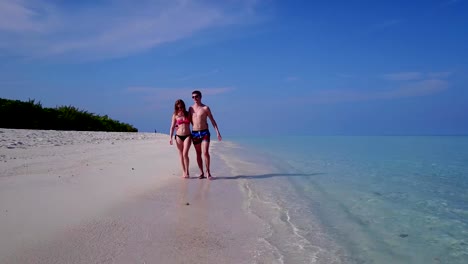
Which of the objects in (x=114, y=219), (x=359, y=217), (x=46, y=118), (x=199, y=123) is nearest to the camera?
(x=114, y=219)

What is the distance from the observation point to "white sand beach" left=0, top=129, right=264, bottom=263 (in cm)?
269

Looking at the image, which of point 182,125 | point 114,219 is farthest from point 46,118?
point 114,219

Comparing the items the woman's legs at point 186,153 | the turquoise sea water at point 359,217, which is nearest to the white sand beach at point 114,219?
the turquoise sea water at point 359,217

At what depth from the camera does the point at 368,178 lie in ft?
26.6

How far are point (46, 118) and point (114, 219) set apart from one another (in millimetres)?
23987

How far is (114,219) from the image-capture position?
3.55 meters

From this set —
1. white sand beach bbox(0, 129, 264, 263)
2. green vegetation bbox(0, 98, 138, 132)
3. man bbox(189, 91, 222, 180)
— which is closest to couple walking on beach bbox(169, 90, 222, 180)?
man bbox(189, 91, 222, 180)

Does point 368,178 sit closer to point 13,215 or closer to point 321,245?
point 321,245

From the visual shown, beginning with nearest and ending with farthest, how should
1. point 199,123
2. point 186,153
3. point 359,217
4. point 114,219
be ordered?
point 114,219, point 359,217, point 186,153, point 199,123

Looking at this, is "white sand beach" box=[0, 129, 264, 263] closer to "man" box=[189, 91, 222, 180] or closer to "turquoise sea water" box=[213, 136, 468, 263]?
"turquoise sea water" box=[213, 136, 468, 263]

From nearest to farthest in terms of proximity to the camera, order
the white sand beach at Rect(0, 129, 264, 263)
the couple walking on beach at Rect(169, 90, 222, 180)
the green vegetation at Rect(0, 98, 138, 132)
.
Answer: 1. the white sand beach at Rect(0, 129, 264, 263)
2. the couple walking on beach at Rect(169, 90, 222, 180)
3. the green vegetation at Rect(0, 98, 138, 132)

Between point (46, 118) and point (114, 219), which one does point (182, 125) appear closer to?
point (114, 219)

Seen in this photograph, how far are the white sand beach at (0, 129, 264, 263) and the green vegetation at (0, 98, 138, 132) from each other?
1775 centimetres

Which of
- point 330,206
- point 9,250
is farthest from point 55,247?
point 330,206
